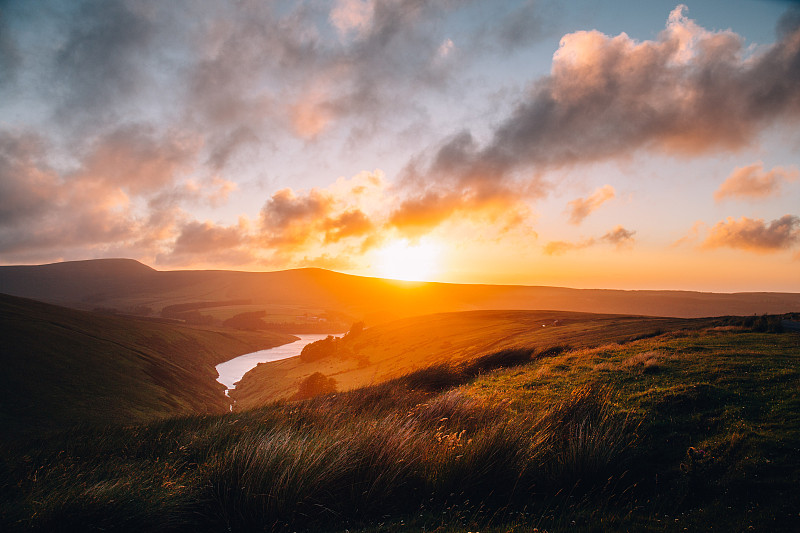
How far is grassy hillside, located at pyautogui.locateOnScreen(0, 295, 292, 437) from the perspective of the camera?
44.8m

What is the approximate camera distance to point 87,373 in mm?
58188

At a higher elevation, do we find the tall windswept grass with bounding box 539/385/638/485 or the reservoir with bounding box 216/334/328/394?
the tall windswept grass with bounding box 539/385/638/485

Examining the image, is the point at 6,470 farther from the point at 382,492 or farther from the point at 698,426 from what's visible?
the point at 698,426

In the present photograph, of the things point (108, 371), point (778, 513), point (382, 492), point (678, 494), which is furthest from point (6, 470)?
point (108, 371)

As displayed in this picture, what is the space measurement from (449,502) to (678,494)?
3.40m

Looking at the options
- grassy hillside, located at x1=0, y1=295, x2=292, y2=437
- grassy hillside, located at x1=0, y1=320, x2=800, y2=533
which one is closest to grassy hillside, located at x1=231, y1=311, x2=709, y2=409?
grassy hillside, located at x1=0, y1=295, x2=292, y2=437

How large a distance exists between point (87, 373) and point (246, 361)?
2726 inches

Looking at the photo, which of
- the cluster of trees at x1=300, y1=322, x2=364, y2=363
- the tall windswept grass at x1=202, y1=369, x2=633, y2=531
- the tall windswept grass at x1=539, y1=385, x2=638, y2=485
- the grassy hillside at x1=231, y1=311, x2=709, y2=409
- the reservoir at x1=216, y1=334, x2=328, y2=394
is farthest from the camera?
the reservoir at x1=216, y1=334, x2=328, y2=394

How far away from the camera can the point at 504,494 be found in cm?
522

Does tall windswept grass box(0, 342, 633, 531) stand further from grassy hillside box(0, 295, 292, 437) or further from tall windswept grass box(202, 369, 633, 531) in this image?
grassy hillside box(0, 295, 292, 437)

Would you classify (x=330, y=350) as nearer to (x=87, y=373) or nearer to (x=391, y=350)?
(x=391, y=350)

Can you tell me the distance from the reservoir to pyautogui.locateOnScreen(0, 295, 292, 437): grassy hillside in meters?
4.52

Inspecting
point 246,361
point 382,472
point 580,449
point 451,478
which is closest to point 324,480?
point 382,472

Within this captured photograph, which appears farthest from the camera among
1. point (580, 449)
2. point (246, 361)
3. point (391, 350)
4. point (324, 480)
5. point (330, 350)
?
point (246, 361)
